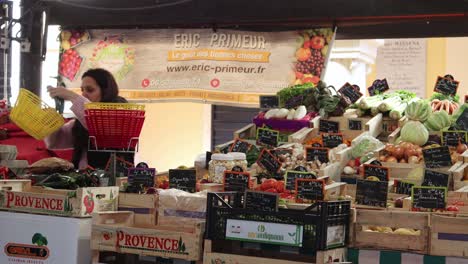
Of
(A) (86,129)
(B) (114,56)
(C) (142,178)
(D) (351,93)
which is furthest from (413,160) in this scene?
(B) (114,56)

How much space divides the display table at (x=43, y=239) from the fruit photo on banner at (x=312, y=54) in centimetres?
412

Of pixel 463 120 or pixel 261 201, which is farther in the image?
pixel 463 120

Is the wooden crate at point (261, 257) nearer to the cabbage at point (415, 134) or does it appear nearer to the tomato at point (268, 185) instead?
the tomato at point (268, 185)

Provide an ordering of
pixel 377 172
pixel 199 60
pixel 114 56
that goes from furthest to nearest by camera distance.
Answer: pixel 114 56
pixel 199 60
pixel 377 172

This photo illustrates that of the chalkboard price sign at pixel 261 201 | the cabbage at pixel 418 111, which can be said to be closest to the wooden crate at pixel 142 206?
the chalkboard price sign at pixel 261 201

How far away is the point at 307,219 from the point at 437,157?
75.8 inches

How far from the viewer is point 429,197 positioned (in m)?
4.07

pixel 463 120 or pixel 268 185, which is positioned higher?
pixel 463 120

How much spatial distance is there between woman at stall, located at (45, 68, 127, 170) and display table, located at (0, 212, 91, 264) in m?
1.40

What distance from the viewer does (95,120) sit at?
184 inches

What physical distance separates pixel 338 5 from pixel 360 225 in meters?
4.23

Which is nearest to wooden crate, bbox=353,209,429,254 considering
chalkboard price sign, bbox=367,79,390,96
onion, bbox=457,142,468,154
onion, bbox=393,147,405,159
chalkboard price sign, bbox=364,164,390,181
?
chalkboard price sign, bbox=364,164,390,181

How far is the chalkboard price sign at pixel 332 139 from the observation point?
595 centimetres

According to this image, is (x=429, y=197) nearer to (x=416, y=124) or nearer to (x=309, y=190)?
(x=309, y=190)
